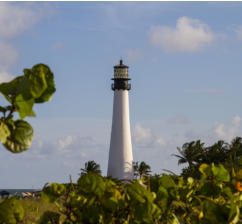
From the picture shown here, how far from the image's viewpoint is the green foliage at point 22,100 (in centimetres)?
141

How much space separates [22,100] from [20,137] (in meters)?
0.13

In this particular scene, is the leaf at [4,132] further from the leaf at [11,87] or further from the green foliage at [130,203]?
the green foliage at [130,203]

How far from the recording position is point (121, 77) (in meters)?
56.5

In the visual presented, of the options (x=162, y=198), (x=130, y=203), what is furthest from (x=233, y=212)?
(x=130, y=203)

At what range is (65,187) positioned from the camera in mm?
1988

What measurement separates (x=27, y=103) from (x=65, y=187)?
2.14ft

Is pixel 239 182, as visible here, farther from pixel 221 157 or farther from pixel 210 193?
pixel 221 157

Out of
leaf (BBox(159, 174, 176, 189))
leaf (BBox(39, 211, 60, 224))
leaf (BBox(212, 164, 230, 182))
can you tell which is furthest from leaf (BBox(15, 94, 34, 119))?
leaf (BBox(212, 164, 230, 182))

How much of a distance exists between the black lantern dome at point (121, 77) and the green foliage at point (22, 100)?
53.3 m

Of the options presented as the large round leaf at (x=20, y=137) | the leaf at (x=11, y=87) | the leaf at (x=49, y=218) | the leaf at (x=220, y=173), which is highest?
the leaf at (x=11, y=87)

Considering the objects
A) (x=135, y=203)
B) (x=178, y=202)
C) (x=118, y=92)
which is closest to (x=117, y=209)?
(x=135, y=203)

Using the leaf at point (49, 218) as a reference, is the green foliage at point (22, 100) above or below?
above

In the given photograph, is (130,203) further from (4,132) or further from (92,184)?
(4,132)

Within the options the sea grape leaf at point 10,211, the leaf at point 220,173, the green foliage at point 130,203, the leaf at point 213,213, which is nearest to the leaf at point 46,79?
the green foliage at point 130,203
